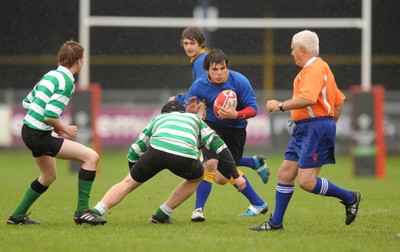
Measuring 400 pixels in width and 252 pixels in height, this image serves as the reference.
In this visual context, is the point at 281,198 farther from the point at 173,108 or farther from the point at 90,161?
the point at 90,161

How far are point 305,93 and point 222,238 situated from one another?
53.0 inches

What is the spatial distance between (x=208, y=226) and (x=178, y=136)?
3.11 ft

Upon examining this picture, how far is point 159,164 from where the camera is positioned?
25.3 ft

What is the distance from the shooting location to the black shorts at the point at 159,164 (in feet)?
25.2

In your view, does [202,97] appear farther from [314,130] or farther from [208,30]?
[208,30]

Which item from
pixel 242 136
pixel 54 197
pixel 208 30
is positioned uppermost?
pixel 208 30

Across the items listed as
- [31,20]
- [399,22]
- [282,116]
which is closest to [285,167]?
[399,22]

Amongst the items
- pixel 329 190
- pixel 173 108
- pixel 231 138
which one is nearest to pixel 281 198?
pixel 329 190

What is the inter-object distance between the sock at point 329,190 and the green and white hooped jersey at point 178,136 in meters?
0.90

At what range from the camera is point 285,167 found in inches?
303

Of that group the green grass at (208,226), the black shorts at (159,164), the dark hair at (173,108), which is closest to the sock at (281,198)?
the green grass at (208,226)

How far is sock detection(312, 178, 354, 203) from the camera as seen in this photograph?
25.1 ft

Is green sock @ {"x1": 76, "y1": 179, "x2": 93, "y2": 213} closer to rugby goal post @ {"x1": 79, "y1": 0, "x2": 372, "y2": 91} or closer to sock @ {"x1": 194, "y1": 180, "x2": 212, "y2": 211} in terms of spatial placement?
sock @ {"x1": 194, "y1": 180, "x2": 212, "y2": 211}

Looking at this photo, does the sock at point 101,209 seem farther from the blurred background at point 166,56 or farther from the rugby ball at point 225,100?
the blurred background at point 166,56
